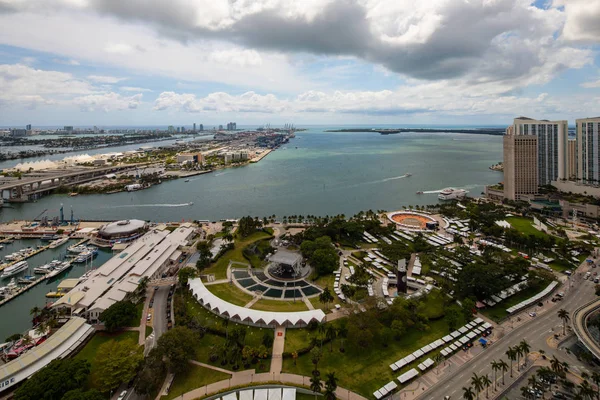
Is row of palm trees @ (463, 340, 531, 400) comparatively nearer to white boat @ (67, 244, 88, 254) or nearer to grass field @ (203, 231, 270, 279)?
grass field @ (203, 231, 270, 279)

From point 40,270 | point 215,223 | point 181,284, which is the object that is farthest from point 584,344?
point 40,270

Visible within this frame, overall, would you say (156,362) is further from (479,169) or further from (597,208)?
(479,169)

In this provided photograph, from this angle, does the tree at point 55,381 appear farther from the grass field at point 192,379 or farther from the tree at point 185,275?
the tree at point 185,275

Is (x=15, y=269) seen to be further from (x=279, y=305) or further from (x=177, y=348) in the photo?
(x=279, y=305)

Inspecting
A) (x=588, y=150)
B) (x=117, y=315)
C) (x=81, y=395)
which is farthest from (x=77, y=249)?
(x=588, y=150)

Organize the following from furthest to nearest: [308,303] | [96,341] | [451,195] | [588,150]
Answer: [451,195] → [588,150] → [308,303] → [96,341]

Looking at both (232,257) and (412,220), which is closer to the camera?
(232,257)

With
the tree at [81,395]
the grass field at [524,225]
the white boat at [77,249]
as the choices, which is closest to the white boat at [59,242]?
the white boat at [77,249]
